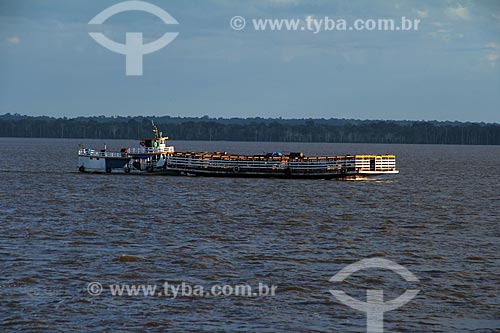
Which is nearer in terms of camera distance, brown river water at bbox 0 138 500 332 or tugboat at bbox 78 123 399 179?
brown river water at bbox 0 138 500 332

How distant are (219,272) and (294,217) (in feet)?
79.3

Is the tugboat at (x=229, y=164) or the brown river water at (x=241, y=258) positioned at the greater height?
the tugboat at (x=229, y=164)

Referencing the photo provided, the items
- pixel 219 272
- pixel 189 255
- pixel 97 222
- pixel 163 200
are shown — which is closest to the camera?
pixel 219 272

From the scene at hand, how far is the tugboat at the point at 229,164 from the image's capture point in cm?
9744

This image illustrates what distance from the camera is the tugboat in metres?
97.4

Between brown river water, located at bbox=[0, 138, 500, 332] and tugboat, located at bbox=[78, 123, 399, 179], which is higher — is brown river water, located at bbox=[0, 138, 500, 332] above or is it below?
below

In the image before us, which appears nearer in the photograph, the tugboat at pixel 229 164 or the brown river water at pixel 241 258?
the brown river water at pixel 241 258

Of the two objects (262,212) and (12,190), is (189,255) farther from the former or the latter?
(12,190)

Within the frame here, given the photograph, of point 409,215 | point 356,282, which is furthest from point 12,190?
point 356,282

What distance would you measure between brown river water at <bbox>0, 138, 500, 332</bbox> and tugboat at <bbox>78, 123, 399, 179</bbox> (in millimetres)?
20004

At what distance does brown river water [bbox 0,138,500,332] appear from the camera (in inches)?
1077

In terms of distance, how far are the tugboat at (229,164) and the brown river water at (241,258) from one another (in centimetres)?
2000

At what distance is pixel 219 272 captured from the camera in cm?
3491

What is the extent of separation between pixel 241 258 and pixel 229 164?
206 ft
